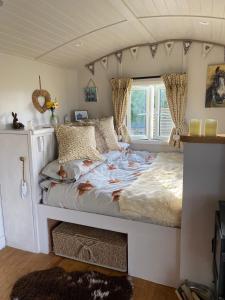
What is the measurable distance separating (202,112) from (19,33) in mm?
2393

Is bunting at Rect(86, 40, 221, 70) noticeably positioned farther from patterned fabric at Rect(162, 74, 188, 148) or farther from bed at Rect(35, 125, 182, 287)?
bed at Rect(35, 125, 182, 287)

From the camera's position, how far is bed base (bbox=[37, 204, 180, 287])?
1.82 m

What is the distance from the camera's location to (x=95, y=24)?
7.98 ft

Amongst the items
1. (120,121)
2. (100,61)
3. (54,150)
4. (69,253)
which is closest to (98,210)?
(69,253)

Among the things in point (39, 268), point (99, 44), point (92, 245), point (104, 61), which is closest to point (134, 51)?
point (104, 61)

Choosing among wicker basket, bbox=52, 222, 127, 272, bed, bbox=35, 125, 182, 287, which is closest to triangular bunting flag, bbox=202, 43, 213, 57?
Answer: bed, bbox=35, 125, 182, 287

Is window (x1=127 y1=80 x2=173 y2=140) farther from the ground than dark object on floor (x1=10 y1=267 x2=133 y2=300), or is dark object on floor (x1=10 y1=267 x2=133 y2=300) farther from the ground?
window (x1=127 y1=80 x2=173 y2=140)

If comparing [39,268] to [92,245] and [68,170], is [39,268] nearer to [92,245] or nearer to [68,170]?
[92,245]

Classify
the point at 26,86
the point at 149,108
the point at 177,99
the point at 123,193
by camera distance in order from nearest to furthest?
the point at 123,193, the point at 26,86, the point at 177,99, the point at 149,108

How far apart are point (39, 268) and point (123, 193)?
1054 mm

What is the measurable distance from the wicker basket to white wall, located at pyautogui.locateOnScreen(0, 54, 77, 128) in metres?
1.31

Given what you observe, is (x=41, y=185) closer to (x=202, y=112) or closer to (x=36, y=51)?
(x=36, y=51)

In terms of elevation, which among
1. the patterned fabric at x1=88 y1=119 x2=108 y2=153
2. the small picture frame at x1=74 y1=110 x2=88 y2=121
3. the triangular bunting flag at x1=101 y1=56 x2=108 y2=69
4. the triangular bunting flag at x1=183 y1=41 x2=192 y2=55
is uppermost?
the triangular bunting flag at x1=183 y1=41 x2=192 y2=55

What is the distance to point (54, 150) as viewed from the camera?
2467 millimetres
